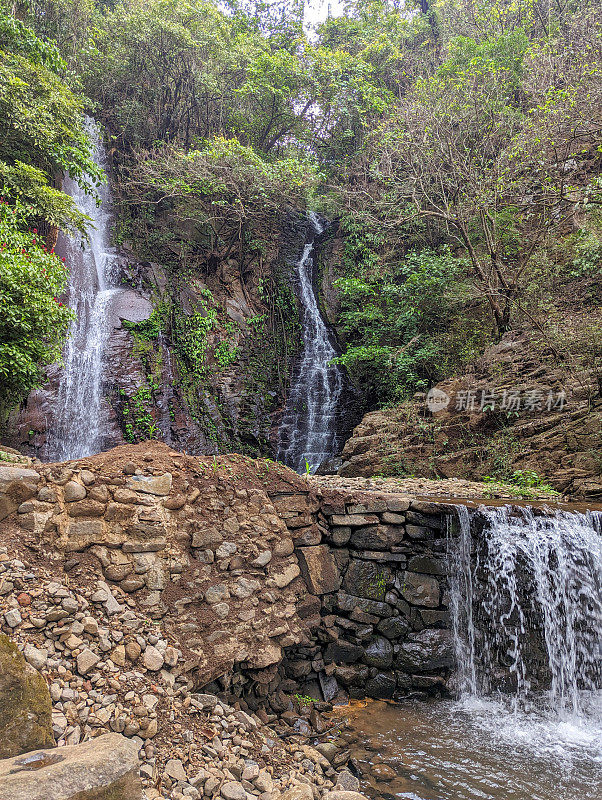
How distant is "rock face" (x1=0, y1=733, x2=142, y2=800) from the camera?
197 centimetres

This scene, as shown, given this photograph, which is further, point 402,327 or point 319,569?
point 402,327

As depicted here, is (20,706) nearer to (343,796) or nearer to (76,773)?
(76,773)

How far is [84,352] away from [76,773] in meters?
8.57

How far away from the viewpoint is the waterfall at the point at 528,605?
4.75 meters

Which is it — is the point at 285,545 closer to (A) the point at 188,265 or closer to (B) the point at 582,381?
(B) the point at 582,381

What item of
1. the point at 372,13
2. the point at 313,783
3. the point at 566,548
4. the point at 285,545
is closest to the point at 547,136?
the point at 566,548

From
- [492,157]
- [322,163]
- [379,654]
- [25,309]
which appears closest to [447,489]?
[379,654]

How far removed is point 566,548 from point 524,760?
2.08 metres

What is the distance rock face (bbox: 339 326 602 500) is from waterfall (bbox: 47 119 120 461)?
5.05 metres

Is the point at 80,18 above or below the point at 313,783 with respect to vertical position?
above

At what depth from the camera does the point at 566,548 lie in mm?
5012

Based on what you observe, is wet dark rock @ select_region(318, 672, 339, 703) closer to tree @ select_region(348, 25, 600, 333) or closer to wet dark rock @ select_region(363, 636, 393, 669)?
wet dark rock @ select_region(363, 636, 393, 669)

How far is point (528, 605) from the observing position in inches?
196

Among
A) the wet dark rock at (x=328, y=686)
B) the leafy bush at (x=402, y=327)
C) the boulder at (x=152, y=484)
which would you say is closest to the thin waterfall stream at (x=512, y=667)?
the wet dark rock at (x=328, y=686)
